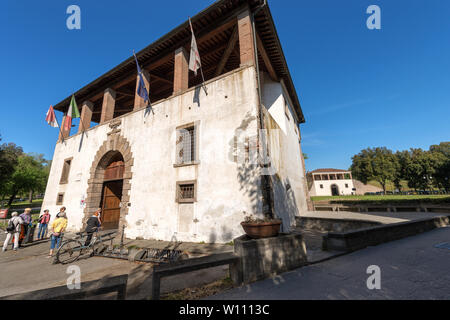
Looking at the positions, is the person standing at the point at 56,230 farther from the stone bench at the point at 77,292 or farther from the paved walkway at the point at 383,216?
the paved walkway at the point at 383,216

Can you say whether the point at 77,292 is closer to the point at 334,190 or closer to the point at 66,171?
the point at 66,171

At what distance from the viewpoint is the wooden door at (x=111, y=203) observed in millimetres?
12016

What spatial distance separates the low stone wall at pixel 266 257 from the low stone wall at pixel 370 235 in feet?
5.89

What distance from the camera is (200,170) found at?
811cm

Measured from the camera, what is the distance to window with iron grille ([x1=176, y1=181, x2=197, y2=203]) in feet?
26.5

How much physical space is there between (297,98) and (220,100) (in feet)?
37.0

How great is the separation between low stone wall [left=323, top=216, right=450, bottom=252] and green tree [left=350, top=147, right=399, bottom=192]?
41644 millimetres

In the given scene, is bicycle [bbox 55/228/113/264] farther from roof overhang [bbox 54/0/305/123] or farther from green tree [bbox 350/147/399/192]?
green tree [bbox 350/147/399/192]

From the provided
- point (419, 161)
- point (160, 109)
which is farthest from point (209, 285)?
point (419, 161)

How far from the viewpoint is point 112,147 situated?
11.7 m

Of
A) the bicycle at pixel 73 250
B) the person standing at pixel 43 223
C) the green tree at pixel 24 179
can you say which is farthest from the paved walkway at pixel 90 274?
the green tree at pixel 24 179

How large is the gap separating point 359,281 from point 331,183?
54217 millimetres
